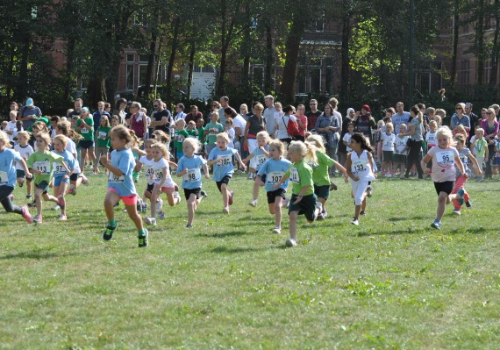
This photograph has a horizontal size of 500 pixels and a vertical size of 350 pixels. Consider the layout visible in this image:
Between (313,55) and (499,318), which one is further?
(313,55)

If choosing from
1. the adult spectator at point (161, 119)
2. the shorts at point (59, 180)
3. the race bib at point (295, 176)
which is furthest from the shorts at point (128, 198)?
the adult spectator at point (161, 119)

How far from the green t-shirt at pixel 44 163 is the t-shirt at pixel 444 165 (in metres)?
6.07

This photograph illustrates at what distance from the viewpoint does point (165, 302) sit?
878 cm

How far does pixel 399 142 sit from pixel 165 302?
757 inches

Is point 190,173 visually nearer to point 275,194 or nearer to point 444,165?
point 275,194

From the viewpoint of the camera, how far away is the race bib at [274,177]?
14.4 metres

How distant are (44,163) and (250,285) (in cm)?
662

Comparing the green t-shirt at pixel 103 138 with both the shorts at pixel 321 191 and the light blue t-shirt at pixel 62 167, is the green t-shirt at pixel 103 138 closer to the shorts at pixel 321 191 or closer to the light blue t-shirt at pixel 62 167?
the light blue t-shirt at pixel 62 167

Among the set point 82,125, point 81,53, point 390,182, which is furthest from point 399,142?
point 81,53

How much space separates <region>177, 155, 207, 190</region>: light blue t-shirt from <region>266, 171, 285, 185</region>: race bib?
119cm

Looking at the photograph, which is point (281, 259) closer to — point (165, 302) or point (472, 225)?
point (165, 302)

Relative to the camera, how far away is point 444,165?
1473cm

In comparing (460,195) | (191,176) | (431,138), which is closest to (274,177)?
(191,176)

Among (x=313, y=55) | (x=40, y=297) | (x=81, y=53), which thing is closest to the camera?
(x=40, y=297)
